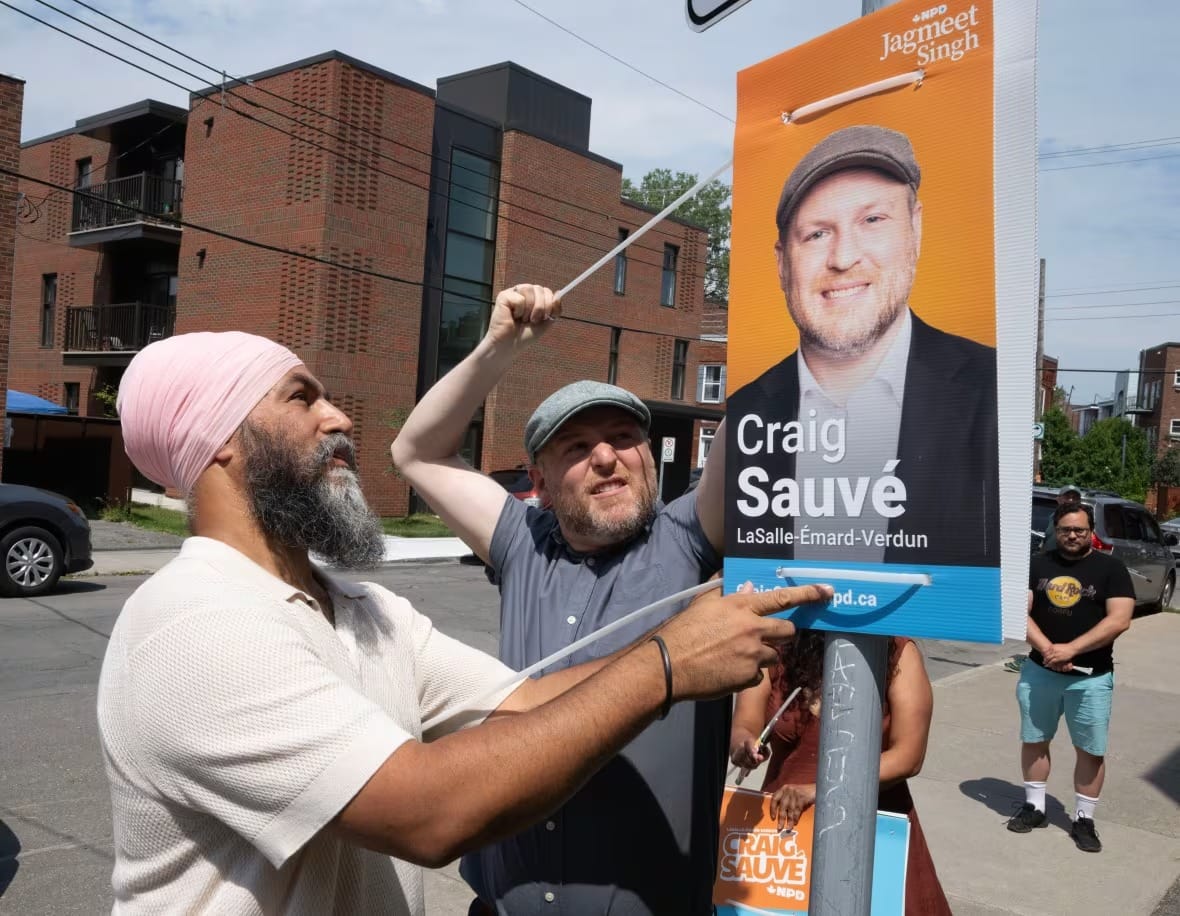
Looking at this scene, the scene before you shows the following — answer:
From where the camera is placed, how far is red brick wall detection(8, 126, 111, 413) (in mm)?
28625

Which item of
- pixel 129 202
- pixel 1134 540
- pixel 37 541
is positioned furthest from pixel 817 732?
pixel 129 202

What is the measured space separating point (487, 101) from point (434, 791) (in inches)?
1124

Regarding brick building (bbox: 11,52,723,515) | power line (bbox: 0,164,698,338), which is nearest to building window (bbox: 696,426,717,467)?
brick building (bbox: 11,52,723,515)

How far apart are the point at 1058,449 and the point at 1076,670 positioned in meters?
43.5

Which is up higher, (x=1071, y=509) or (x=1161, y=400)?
(x=1161, y=400)

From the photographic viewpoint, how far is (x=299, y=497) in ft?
5.72

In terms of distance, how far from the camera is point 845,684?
1.61m

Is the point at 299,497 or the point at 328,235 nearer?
the point at 299,497

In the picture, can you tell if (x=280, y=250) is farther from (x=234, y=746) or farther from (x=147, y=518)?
(x=234, y=746)

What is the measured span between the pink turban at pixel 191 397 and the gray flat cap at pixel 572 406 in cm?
80

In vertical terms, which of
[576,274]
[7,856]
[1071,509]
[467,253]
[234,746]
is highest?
[576,274]

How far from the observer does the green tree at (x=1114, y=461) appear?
4447cm

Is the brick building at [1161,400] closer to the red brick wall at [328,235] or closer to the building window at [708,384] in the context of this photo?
the building window at [708,384]

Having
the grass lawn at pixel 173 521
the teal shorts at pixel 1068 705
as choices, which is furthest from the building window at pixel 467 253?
the teal shorts at pixel 1068 705
